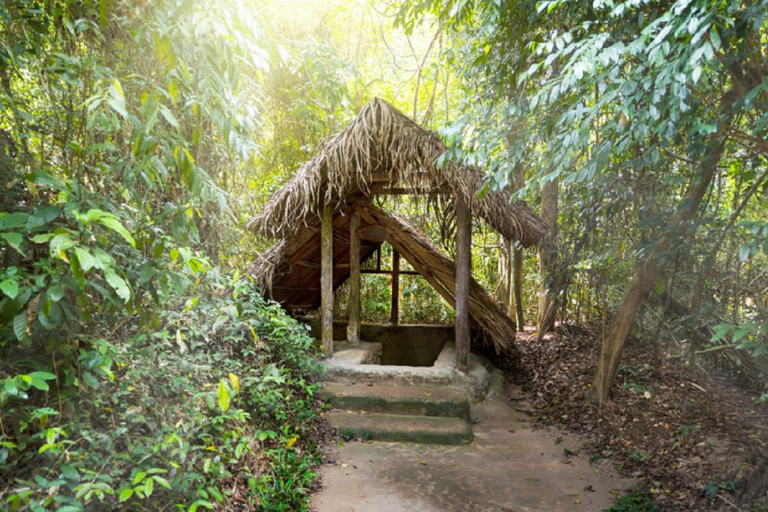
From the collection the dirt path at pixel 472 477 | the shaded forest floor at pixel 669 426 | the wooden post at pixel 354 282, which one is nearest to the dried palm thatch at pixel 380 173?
the wooden post at pixel 354 282

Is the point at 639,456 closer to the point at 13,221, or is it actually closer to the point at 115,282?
the point at 115,282

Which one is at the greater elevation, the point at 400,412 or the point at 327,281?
the point at 327,281

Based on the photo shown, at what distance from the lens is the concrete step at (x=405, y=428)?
466 cm

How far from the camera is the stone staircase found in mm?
4688

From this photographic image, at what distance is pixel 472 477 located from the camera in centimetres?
399

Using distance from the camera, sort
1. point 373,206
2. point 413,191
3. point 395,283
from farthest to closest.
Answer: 1. point 395,283
2. point 373,206
3. point 413,191

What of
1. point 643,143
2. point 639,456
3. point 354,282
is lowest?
point 639,456

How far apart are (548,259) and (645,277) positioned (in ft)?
5.33

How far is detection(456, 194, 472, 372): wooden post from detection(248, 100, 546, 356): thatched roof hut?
161 mm

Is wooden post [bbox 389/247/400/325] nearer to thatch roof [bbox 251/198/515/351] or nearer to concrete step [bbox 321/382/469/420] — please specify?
thatch roof [bbox 251/198/515/351]

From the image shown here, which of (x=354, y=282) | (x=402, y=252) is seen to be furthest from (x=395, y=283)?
(x=354, y=282)

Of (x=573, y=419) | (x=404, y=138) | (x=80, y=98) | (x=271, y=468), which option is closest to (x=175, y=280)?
(x=80, y=98)

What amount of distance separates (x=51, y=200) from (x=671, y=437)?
4.48 meters

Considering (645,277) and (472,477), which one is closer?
(472,477)
